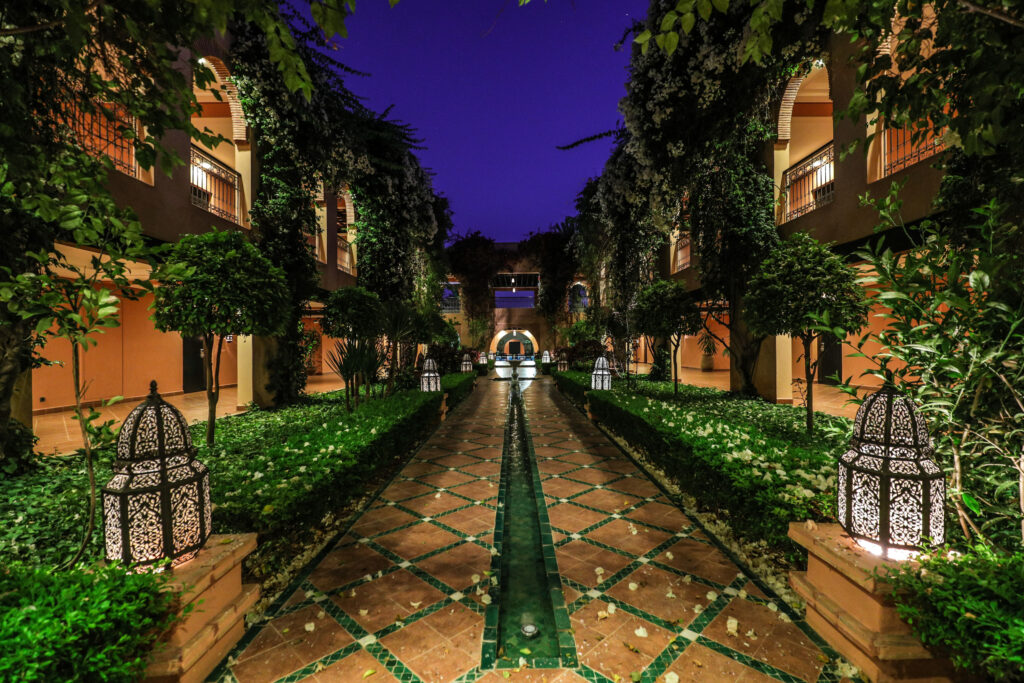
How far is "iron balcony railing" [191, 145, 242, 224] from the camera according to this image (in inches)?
262

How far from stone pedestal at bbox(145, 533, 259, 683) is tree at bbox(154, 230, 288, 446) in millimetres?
2494

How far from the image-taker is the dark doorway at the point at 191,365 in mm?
10727

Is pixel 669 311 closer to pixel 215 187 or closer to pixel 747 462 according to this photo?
pixel 747 462

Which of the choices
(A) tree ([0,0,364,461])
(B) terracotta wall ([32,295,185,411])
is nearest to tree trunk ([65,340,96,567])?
(A) tree ([0,0,364,461])

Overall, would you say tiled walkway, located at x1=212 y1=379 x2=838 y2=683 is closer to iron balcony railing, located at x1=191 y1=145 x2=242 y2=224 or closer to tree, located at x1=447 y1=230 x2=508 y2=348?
iron balcony railing, located at x1=191 y1=145 x2=242 y2=224

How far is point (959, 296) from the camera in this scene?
1.65m

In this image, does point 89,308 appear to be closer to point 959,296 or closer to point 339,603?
point 339,603

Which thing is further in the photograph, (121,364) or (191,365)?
(191,365)

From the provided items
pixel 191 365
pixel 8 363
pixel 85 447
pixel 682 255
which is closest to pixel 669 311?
pixel 682 255

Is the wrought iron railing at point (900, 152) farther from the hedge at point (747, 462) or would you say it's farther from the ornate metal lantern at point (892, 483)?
the ornate metal lantern at point (892, 483)

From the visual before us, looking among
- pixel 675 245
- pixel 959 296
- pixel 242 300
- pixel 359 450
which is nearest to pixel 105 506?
pixel 359 450

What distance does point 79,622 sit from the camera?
3.73 ft

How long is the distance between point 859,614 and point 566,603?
1.29m

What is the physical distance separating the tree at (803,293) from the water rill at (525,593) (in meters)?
3.07
